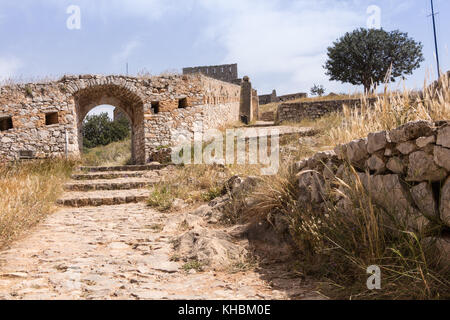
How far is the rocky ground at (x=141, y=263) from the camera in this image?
2.67 meters

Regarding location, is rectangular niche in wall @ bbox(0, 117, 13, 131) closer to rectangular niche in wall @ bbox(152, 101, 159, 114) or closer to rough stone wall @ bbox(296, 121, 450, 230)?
rectangular niche in wall @ bbox(152, 101, 159, 114)

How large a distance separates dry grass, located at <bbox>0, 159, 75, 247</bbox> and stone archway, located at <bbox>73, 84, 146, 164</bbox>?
10.8 ft

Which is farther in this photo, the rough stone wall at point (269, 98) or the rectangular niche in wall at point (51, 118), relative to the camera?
the rough stone wall at point (269, 98)

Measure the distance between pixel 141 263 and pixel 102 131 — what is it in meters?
24.6

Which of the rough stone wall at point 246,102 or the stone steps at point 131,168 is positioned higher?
the rough stone wall at point 246,102

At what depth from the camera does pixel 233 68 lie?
85.4 ft

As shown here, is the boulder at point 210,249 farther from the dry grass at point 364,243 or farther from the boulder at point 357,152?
the boulder at point 357,152

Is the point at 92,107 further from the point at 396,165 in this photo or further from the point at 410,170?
the point at 410,170

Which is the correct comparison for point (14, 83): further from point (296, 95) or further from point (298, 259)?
point (296, 95)

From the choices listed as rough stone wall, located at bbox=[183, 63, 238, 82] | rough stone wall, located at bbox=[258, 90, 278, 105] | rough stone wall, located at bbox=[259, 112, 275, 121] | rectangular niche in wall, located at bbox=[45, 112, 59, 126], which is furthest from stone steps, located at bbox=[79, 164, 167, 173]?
rough stone wall, located at bbox=[258, 90, 278, 105]

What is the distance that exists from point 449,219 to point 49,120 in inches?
466

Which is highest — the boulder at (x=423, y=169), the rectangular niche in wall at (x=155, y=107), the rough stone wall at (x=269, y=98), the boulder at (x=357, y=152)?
the rough stone wall at (x=269, y=98)

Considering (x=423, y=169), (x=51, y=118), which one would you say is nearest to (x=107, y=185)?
(x=51, y=118)

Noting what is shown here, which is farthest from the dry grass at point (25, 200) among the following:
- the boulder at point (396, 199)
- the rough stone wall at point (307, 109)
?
the rough stone wall at point (307, 109)
